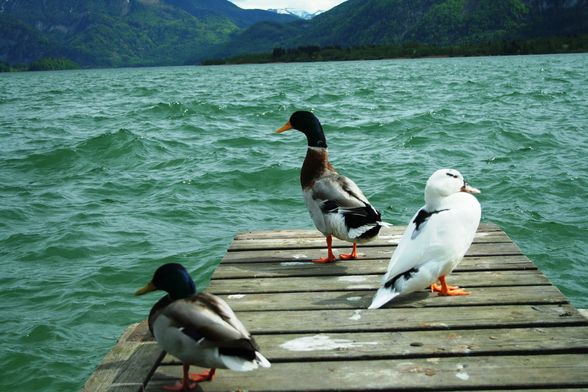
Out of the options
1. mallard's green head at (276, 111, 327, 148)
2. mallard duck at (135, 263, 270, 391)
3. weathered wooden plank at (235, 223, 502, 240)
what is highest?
mallard's green head at (276, 111, 327, 148)

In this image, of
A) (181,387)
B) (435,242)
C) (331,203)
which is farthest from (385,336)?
(331,203)

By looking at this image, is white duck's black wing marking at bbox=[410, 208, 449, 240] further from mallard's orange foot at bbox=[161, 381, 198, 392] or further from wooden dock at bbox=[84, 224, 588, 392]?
mallard's orange foot at bbox=[161, 381, 198, 392]

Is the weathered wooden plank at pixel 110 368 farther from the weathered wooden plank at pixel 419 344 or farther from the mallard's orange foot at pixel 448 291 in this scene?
the mallard's orange foot at pixel 448 291

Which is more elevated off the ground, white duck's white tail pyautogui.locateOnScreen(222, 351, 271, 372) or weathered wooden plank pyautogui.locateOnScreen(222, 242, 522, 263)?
white duck's white tail pyautogui.locateOnScreen(222, 351, 271, 372)

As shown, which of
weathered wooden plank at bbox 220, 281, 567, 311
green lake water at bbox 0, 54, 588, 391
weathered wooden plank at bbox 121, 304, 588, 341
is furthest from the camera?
green lake water at bbox 0, 54, 588, 391

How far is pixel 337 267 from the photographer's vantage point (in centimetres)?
491

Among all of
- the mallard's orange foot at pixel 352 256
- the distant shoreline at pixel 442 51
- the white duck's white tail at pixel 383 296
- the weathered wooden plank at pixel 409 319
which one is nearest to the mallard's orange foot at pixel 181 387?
the weathered wooden plank at pixel 409 319

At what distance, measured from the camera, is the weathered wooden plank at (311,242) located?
5.51 meters

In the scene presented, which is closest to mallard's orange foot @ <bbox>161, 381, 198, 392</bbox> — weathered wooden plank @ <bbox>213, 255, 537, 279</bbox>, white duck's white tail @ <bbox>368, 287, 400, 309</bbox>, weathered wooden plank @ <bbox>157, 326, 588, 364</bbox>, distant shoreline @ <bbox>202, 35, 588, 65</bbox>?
weathered wooden plank @ <bbox>157, 326, 588, 364</bbox>

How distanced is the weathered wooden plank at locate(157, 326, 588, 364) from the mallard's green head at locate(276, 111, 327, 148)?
2258mm

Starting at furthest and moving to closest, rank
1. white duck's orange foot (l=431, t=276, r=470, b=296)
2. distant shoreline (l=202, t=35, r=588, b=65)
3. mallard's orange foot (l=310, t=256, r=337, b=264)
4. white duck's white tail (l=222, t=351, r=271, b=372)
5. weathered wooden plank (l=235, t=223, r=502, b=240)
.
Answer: distant shoreline (l=202, t=35, r=588, b=65), weathered wooden plank (l=235, t=223, r=502, b=240), mallard's orange foot (l=310, t=256, r=337, b=264), white duck's orange foot (l=431, t=276, r=470, b=296), white duck's white tail (l=222, t=351, r=271, b=372)

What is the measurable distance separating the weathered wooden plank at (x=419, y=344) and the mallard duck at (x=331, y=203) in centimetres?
133

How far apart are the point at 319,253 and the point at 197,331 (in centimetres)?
248

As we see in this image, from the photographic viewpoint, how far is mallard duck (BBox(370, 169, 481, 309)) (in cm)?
397
